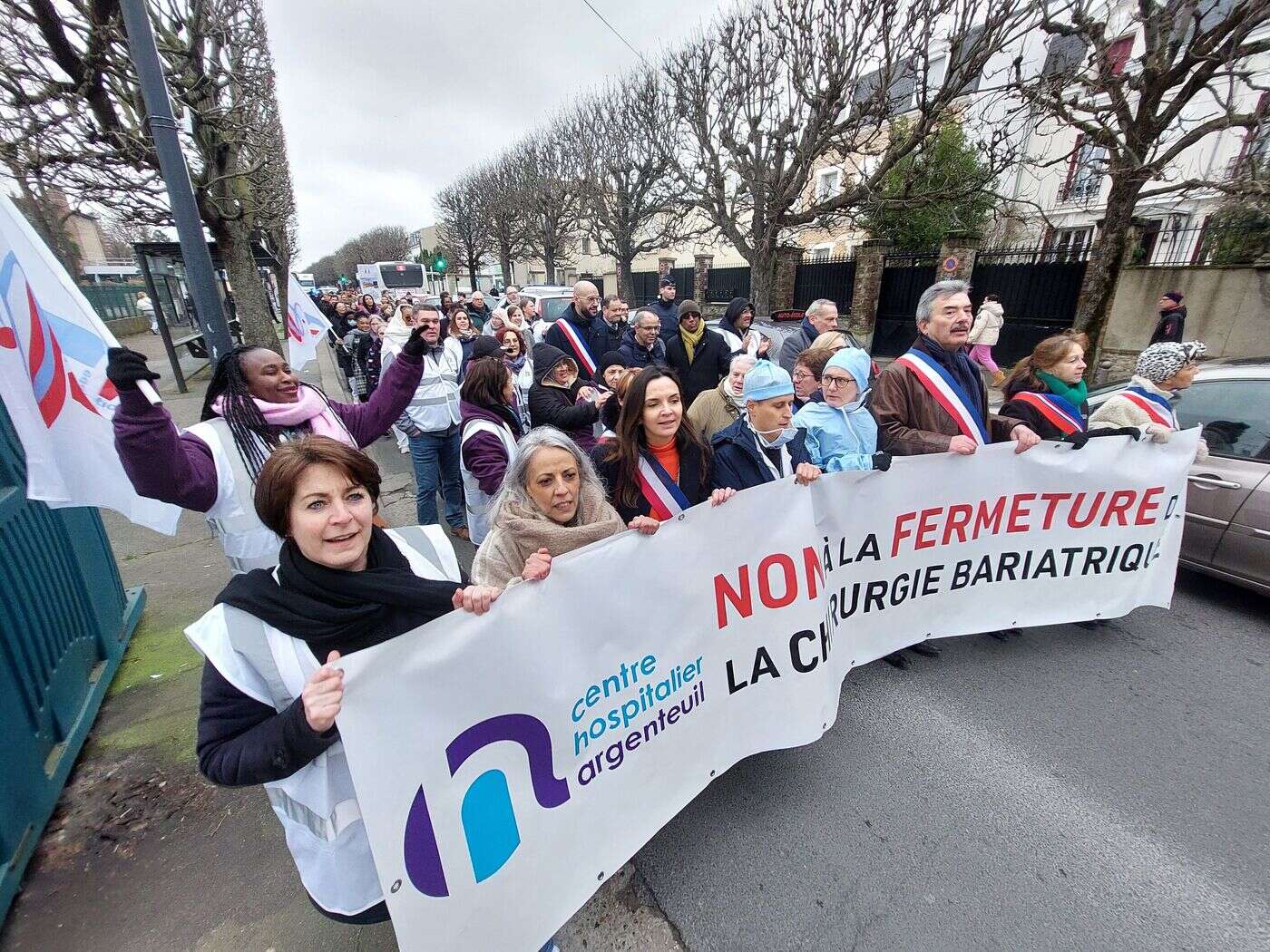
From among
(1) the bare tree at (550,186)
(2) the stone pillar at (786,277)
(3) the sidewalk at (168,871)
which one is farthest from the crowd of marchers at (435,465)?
(1) the bare tree at (550,186)

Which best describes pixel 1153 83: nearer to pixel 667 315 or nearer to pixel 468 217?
pixel 667 315

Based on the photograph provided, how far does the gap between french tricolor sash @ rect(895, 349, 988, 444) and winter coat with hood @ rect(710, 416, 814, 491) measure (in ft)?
3.52

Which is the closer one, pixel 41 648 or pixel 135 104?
pixel 41 648

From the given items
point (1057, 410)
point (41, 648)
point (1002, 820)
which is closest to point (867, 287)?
point (1057, 410)

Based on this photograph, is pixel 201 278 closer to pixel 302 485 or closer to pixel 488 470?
pixel 488 470

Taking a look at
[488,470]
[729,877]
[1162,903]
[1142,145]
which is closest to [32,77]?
[488,470]

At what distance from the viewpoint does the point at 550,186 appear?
82.7 ft

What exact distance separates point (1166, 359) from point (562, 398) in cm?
355

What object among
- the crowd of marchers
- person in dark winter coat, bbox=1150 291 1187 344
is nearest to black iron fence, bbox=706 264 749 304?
person in dark winter coat, bbox=1150 291 1187 344

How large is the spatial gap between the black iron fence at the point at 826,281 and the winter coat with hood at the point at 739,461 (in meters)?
13.9

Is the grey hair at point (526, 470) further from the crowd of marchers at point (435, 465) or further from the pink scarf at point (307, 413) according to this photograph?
the pink scarf at point (307, 413)

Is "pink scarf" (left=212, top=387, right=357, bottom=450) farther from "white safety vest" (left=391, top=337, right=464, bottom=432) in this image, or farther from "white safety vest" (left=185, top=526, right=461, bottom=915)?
"white safety vest" (left=391, top=337, right=464, bottom=432)

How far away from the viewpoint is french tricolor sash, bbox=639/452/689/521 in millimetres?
2525

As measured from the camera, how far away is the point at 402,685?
1.34 m
